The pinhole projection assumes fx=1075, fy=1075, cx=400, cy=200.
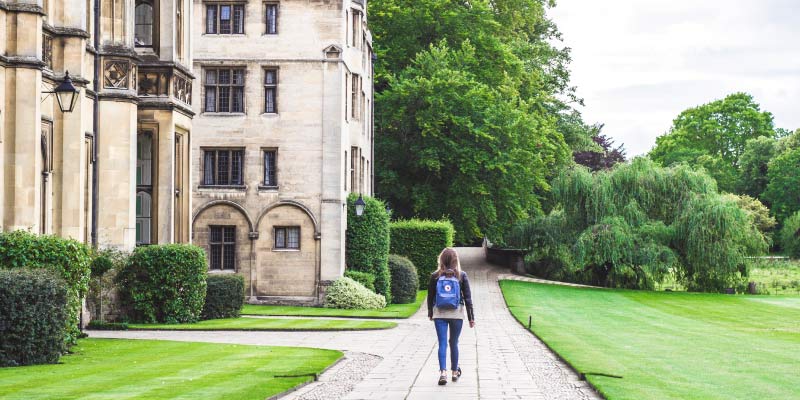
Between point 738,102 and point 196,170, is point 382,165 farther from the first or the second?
point 738,102

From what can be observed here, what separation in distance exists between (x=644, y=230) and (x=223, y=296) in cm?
3226

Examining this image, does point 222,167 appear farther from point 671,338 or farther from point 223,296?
point 671,338

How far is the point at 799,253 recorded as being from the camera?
89625mm

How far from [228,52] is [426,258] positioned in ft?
51.7

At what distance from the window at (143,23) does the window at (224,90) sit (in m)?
11.1

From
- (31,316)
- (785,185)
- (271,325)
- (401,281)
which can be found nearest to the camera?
(31,316)

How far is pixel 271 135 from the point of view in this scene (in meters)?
41.9

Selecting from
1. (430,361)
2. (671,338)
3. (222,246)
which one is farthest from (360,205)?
(430,361)

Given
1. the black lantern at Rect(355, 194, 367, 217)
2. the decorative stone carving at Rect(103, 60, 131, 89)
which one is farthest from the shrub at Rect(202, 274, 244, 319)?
the black lantern at Rect(355, 194, 367, 217)

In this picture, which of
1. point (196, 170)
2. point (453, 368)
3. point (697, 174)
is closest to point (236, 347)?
point (453, 368)

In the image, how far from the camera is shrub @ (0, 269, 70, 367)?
56.3 feet

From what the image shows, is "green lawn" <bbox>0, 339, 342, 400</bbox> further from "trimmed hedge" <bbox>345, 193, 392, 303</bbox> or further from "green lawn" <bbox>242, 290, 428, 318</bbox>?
"trimmed hedge" <bbox>345, 193, 392, 303</bbox>

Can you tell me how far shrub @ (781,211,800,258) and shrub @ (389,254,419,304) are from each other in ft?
178

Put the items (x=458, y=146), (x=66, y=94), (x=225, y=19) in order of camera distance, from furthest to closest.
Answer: (x=458, y=146) < (x=225, y=19) < (x=66, y=94)
